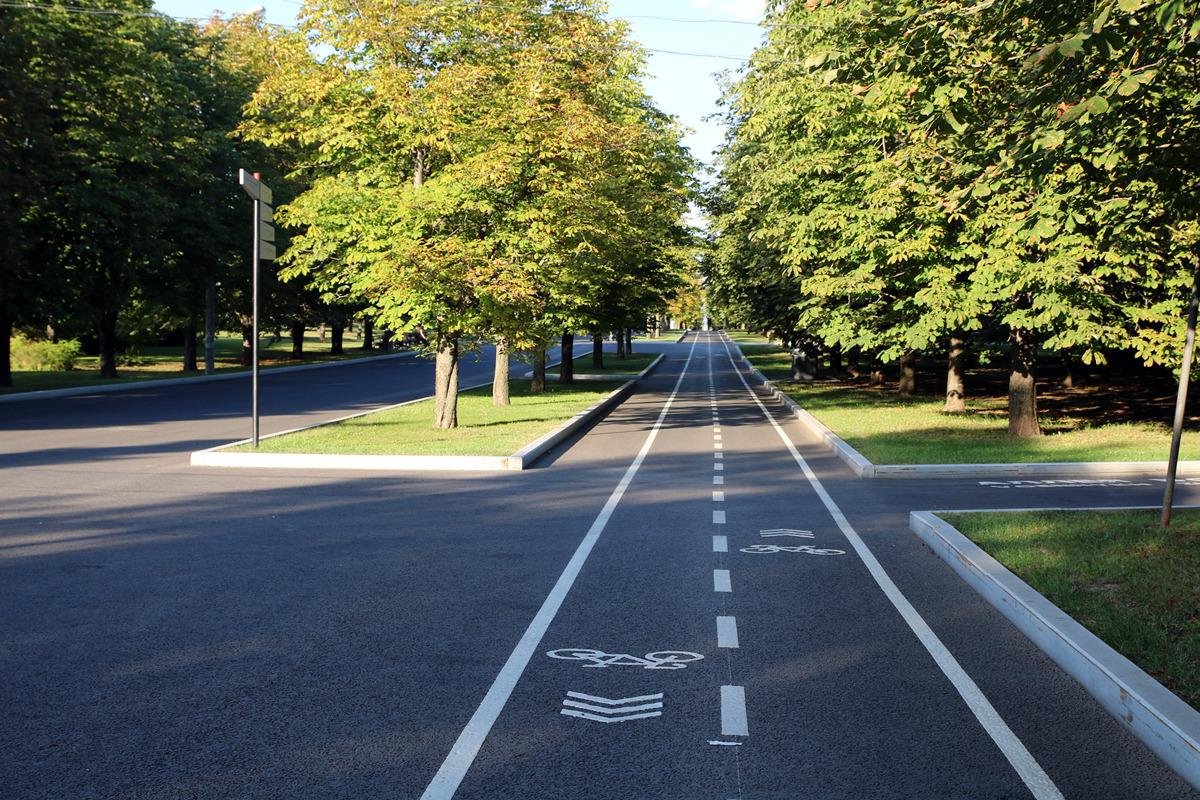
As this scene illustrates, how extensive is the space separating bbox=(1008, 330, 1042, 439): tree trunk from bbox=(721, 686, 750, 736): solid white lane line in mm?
16852

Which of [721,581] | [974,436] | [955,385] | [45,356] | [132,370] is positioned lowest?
[132,370]

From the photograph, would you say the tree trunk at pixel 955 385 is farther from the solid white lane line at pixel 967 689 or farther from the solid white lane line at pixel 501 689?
the solid white lane line at pixel 501 689

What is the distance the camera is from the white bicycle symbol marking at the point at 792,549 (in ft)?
32.3

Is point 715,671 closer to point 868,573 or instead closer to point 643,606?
point 643,606

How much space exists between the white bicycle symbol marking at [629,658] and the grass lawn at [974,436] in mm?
10347

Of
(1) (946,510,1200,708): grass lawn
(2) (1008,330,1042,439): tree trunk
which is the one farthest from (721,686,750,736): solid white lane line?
(2) (1008,330,1042,439): tree trunk

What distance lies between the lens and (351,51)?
68.0 ft

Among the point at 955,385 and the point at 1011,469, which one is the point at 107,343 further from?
the point at 1011,469

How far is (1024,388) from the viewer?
21172 millimetres

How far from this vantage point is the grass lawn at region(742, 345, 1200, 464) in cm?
1733

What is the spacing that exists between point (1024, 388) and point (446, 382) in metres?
11.3

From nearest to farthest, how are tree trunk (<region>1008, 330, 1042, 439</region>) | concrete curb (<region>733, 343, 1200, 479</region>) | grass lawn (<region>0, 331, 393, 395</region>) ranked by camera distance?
concrete curb (<region>733, 343, 1200, 479</region>) < tree trunk (<region>1008, 330, 1042, 439</region>) < grass lawn (<region>0, 331, 393, 395</region>)

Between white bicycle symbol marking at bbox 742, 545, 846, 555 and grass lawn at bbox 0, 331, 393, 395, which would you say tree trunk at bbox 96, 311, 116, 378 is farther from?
white bicycle symbol marking at bbox 742, 545, 846, 555

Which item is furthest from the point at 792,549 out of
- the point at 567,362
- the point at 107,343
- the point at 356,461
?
the point at 107,343
